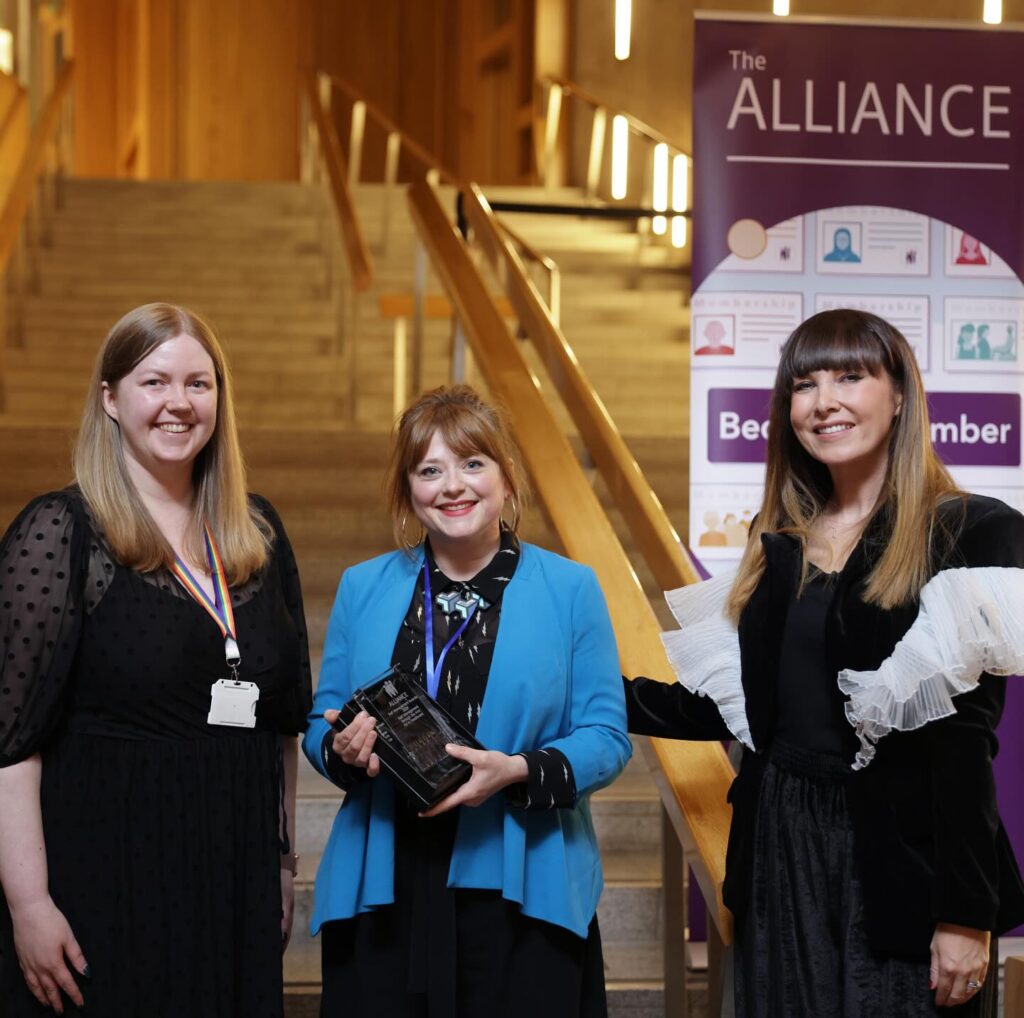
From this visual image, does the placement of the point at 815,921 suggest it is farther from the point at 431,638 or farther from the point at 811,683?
the point at 431,638

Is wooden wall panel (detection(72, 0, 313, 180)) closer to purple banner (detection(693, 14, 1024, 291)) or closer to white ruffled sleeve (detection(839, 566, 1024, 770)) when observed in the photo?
purple banner (detection(693, 14, 1024, 291))

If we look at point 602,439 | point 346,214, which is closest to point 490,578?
point 602,439

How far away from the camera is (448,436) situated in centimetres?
220

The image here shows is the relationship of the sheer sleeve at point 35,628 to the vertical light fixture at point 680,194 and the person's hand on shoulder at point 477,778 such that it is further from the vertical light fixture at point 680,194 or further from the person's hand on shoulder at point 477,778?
the vertical light fixture at point 680,194

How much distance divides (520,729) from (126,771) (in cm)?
57

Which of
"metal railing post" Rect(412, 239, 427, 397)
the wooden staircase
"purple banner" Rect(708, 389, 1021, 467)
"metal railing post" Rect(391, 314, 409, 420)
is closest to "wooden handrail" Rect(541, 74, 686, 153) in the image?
the wooden staircase

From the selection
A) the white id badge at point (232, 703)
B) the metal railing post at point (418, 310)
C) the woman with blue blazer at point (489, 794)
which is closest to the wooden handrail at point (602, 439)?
the woman with blue blazer at point (489, 794)

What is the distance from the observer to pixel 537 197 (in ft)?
34.4

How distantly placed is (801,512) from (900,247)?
5.04 ft

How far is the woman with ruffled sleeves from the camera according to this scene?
6.50 ft

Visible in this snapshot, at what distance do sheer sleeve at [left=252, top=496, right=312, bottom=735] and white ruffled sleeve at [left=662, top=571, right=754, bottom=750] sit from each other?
58cm

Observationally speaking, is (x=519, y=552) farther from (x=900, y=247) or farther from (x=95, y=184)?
(x=95, y=184)

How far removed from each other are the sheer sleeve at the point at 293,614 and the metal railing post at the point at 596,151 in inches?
318

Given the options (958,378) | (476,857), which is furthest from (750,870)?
(958,378)
